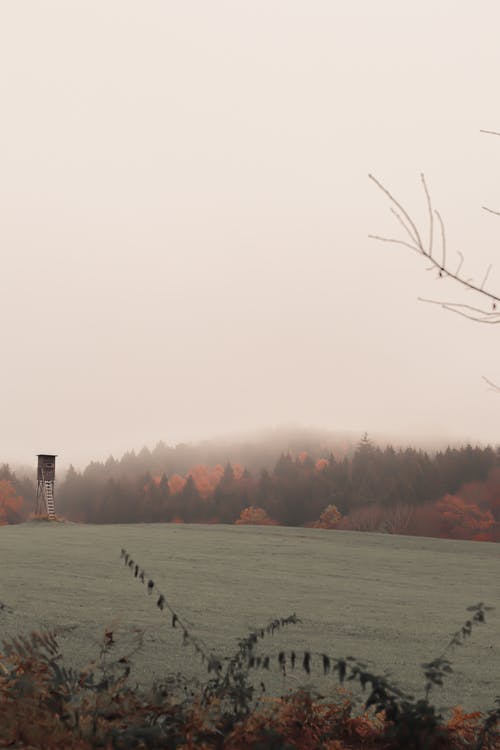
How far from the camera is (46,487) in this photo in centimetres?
4034

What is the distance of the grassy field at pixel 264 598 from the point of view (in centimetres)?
805

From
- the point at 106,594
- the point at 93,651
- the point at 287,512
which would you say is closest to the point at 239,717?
the point at 93,651

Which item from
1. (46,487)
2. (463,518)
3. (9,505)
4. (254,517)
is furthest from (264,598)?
(9,505)

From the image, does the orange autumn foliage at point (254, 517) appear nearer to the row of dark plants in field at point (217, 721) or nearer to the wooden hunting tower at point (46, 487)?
the wooden hunting tower at point (46, 487)

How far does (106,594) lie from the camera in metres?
12.1

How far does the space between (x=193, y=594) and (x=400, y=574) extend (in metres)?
7.76

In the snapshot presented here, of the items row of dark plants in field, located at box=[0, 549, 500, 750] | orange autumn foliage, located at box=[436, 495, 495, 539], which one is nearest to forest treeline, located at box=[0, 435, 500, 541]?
orange autumn foliage, located at box=[436, 495, 495, 539]

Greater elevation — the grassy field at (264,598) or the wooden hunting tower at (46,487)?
the wooden hunting tower at (46,487)

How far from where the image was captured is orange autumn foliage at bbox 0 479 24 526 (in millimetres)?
84625

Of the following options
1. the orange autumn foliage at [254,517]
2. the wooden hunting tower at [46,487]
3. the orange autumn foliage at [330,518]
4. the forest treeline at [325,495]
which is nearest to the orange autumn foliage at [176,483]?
the forest treeline at [325,495]

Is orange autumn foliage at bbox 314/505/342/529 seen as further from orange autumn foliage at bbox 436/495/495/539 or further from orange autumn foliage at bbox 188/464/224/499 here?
orange autumn foliage at bbox 188/464/224/499

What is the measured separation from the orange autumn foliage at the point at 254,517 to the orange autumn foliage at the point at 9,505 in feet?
80.9

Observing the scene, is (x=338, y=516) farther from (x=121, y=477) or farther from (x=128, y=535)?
(x=128, y=535)

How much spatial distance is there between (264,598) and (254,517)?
69.6m
